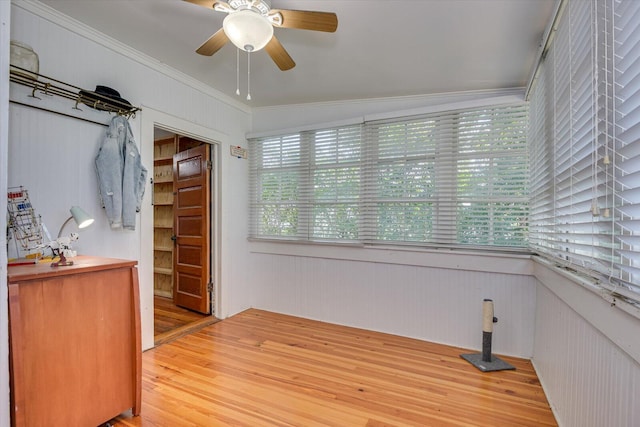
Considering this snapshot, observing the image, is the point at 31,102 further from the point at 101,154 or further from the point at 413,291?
the point at 413,291

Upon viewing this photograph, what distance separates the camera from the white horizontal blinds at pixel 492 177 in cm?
257

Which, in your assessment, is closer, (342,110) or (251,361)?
(251,361)

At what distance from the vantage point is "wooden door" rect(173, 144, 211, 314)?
3.47 meters

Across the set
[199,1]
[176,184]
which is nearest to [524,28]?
[199,1]

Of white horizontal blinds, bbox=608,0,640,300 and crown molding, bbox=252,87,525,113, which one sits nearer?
white horizontal blinds, bbox=608,0,640,300

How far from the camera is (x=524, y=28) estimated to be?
1.96 meters

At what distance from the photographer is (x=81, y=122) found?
2.16 m

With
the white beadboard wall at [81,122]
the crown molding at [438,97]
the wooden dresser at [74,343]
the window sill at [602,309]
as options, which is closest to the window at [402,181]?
the crown molding at [438,97]

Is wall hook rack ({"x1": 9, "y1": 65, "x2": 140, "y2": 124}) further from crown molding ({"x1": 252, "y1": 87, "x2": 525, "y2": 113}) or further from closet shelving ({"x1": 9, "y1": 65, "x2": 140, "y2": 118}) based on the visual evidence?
crown molding ({"x1": 252, "y1": 87, "x2": 525, "y2": 113})

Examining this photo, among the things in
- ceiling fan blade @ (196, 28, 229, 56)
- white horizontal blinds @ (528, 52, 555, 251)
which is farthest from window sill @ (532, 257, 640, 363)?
ceiling fan blade @ (196, 28, 229, 56)

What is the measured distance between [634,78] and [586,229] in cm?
68

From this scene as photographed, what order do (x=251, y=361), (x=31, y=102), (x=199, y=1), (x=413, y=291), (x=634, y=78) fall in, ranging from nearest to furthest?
1. (x=634, y=78)
2. (x=199, y=1)
3. (x=31, y=102)
4. (x=251, y=361)
5. (x=413, y=291)

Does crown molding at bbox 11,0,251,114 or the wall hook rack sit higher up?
crown molding at bbox 11,0,251,114

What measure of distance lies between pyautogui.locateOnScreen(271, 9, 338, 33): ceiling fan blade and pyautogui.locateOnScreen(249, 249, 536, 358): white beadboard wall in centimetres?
218
